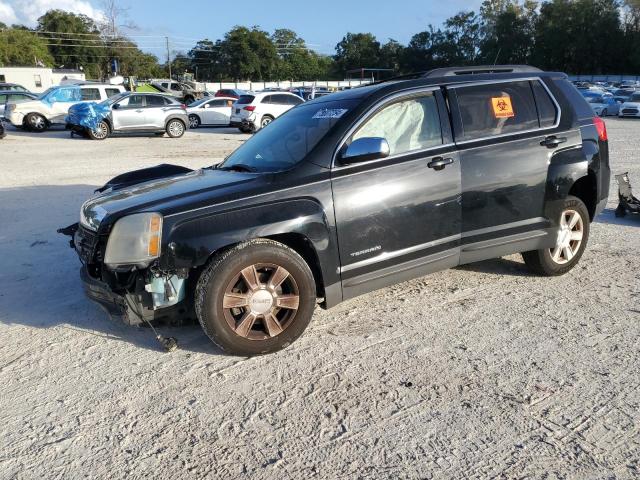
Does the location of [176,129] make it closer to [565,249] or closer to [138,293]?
[565,249]

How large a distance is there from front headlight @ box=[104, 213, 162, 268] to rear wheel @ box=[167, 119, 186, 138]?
1852 cm

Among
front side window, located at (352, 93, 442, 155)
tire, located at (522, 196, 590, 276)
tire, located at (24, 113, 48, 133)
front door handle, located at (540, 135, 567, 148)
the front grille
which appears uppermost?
tire, located at (24, 113, 48, 133)

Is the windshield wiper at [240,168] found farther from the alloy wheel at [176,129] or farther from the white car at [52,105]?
the white car at [52,105]

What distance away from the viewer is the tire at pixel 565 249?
5070 millimetres

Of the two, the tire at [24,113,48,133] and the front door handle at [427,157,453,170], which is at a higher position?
the tire at [24,113,48,133]

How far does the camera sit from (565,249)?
5.18 meters

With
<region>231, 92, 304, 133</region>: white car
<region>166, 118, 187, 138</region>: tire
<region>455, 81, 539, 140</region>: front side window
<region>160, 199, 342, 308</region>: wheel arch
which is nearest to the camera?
<region>160, 199, 342, 308</region>: wheel arch

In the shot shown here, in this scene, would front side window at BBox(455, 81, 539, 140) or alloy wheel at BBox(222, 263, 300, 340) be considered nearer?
alloy wheel at BBox(222, 263, 300, 340)

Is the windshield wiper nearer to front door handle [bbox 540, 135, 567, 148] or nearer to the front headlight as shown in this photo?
the front headlight

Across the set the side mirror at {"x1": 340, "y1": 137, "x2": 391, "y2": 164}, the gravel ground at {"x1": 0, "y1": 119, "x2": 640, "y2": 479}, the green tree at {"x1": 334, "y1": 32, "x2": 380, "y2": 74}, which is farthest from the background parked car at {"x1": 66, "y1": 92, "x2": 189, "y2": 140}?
the green tree at {"x1": 334, "y1": 32, "x2": 380, "y2": 74}

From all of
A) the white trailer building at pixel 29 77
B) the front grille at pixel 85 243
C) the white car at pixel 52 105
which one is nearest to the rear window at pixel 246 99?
the white car at pixel 52 105

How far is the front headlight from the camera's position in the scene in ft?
11.7

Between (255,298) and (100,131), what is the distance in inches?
705

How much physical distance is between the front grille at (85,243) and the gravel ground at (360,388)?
61 centimetres
